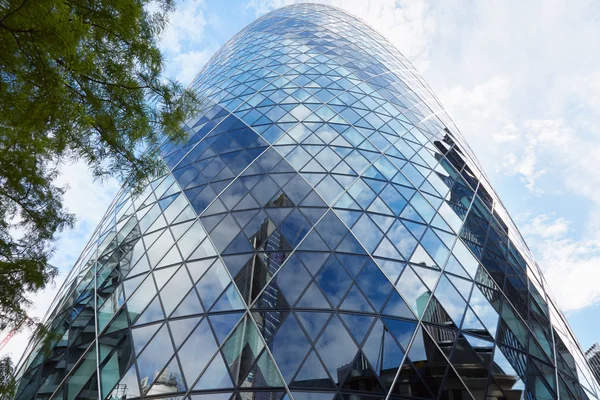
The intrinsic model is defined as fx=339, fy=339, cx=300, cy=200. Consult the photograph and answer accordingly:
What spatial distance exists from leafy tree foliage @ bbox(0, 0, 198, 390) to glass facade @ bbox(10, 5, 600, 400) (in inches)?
182

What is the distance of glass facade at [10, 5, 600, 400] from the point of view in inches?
354

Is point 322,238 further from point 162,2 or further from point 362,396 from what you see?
point 162,2

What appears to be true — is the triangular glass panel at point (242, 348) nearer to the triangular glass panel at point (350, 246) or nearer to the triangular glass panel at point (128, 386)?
the triangular glass panel at point (128, 386)

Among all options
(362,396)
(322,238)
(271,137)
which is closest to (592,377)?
(362,396)

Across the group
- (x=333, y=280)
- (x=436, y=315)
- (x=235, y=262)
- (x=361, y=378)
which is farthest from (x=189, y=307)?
(x=436, y=315)

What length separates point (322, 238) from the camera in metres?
11.7

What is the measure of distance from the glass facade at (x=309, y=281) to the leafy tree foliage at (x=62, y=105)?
15.2 ft

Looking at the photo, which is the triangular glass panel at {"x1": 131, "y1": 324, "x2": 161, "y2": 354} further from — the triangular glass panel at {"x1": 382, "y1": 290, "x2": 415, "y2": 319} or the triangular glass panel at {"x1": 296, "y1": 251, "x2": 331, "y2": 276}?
the triangular glass panel at {"x1": 382, "y1": 290, "x2": 415, "y2": 319}

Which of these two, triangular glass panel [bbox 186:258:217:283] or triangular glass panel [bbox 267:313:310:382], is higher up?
triangular glass panel [bbox 186:258:217:283]

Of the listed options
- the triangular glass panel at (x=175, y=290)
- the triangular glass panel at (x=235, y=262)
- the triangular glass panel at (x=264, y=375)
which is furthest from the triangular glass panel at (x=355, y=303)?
the triangular glass panel at (x=175, y=290)

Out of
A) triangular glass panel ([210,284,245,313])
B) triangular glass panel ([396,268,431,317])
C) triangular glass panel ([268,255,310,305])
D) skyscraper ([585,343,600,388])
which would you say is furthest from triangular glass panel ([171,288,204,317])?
skyscraper ([585,343,600,388])

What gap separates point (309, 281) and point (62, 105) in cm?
771

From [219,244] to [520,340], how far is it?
10.6 m

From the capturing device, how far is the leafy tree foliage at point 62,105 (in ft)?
14.2
